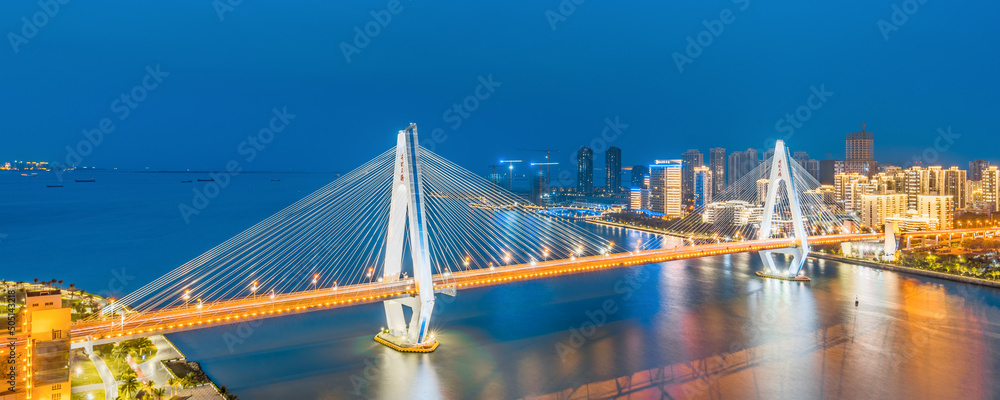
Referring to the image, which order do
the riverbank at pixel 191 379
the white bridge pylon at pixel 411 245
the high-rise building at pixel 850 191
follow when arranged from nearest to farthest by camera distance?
1. the riverbank at pixel 191 379
2. the white bridge pylon at pixel 411 245
3. the high-rise building at pixel 850 191

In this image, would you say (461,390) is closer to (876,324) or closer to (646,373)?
(646,373)

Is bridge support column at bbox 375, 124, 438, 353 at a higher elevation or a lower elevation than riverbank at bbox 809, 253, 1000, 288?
higher

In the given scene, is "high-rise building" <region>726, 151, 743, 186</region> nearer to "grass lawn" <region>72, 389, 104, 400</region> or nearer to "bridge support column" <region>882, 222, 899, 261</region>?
"bridge support column" <region>882, 222, 899, 261</region>

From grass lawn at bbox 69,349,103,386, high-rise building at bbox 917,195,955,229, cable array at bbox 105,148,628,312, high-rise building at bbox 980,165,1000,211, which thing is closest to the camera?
grass lawn at bbox 69,349,103,386

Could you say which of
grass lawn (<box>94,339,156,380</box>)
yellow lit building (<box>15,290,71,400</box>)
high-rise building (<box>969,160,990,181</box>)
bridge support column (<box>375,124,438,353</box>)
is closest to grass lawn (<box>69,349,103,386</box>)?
grass lawn (<box>94,339,156,380</box>)

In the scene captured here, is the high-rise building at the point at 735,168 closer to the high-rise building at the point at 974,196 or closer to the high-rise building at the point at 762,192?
the high-rise building at the point at 762,192

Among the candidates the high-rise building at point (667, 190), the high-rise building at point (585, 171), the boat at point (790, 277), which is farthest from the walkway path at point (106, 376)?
the high-rise building at point (585, 171)
